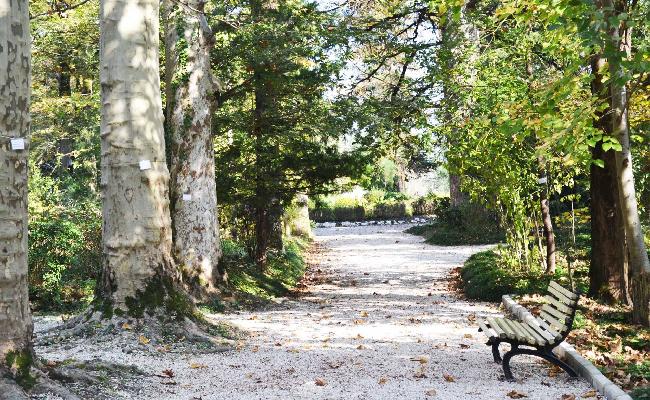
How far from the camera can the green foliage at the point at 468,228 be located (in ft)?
76.6

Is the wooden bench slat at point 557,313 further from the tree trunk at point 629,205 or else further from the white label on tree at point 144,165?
the white label on tree at point 144,165

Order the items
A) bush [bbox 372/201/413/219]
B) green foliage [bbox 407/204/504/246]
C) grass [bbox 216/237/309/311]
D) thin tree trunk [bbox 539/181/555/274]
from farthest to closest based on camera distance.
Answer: bush [bbox 372/201/413/219] → green foliage [bbox 407/204/504/246] → thin tree trunk [bbox 539/181/555/274] → grass [bbox 216/237/309/311]

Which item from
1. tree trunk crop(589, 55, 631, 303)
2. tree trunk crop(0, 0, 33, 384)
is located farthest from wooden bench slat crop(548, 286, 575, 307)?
tree trunk crop(0, 0, 33, 384)

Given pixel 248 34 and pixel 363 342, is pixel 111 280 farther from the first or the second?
pixel 248 34

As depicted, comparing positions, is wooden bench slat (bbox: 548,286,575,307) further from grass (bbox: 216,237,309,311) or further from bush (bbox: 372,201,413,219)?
bush (bbox: 372,201,413,219)

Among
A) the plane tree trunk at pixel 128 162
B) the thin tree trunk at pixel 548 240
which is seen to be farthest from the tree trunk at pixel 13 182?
the thin tree trunk at pixel 548 240

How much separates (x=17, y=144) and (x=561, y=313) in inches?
194

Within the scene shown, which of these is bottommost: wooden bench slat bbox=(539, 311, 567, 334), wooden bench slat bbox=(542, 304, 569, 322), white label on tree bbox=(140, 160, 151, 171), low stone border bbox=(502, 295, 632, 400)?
low stone border bbox=(502, 295, 632, 400)

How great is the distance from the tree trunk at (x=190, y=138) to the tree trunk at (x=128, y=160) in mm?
3517

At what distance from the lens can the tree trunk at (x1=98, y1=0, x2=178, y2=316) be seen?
760 centimetres

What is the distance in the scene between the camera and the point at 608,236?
9336 millimetres

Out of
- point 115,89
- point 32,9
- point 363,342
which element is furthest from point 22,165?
point 32,9

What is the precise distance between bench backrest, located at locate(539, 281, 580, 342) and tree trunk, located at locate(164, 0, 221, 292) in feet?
20.4

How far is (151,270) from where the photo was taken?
25.4 ft
